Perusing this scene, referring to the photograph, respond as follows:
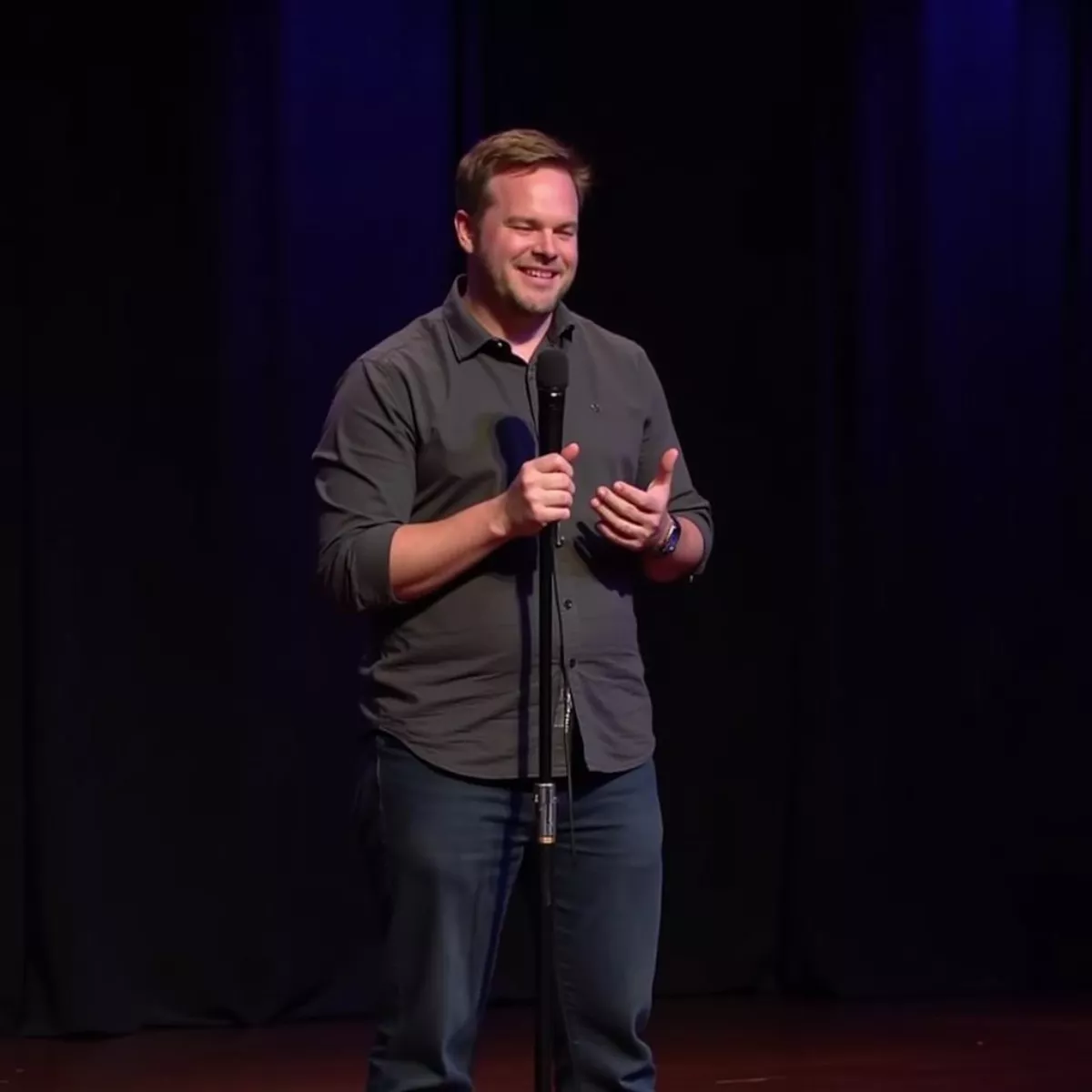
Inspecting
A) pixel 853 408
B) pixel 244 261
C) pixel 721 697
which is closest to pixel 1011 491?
pixel 853 408

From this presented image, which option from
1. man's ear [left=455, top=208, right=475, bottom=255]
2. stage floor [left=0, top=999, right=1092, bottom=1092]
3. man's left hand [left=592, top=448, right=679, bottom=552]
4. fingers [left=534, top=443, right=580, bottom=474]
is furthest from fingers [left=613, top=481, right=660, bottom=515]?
stage floor [left=0, top=999, right=1092, bottom=1092]

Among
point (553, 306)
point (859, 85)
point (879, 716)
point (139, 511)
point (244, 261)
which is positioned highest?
point (859, 85)

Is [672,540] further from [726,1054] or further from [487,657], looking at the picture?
[726,1054]

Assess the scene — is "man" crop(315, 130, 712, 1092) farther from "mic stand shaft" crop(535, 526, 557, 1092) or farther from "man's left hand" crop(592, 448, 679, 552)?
"mic stand shaft" crop(535, 526, 557, 1092)

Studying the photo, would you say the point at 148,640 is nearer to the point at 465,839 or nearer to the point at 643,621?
the point at 643,621

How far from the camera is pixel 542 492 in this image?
199 cm

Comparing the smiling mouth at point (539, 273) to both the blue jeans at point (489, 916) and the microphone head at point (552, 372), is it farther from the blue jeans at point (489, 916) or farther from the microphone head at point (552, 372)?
the blue jeans at point (489, 916)

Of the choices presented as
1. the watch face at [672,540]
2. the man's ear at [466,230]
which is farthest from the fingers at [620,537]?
the man's ear at [466,230]

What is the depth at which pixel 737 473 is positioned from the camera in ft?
14.0

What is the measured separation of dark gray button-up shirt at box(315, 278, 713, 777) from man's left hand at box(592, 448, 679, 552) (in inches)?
4.6

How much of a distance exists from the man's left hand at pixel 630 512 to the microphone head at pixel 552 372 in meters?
0.15

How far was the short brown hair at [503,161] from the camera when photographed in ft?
7.35

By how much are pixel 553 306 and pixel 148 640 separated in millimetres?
1833

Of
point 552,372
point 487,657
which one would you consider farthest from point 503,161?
point 487,657
